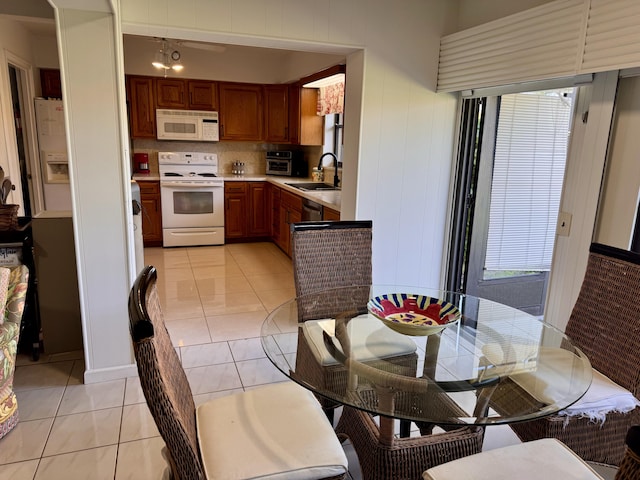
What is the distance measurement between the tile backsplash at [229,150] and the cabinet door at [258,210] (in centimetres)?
60

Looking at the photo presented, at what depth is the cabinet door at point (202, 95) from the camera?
573cm

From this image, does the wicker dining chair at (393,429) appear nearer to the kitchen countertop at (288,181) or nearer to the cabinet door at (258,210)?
the kitchen countertop at (288,181)

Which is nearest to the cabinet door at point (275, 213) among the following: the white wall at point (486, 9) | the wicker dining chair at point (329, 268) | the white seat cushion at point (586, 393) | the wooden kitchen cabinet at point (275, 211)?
the wooden kitchen cabinet at point (275, 211)

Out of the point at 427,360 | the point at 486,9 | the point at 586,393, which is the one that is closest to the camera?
the point at 586,393

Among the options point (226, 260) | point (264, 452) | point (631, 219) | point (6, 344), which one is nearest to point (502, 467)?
point (264, 452)

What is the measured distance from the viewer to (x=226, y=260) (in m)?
5.30

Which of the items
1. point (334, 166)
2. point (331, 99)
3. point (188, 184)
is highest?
point (331, 99)

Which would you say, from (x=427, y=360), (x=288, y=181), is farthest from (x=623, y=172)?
(x=288, y=181)

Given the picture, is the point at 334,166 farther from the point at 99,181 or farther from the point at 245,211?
the point at 99,181

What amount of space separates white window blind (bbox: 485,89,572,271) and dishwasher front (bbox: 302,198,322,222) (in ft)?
5.20

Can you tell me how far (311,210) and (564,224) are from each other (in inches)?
97.7

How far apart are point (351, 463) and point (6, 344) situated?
5.57 feet

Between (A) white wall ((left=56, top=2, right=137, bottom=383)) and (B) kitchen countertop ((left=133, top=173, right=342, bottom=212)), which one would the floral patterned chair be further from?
(B) kitchen countertop ((left=133, top=173, right=342, bottom=212))

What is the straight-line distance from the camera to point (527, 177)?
10.8 feet
